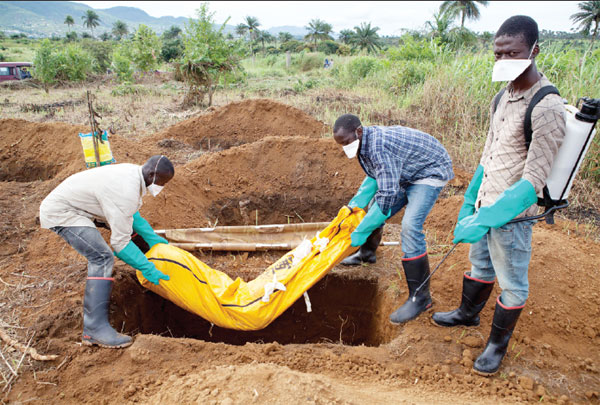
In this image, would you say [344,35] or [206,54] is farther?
[344,35]

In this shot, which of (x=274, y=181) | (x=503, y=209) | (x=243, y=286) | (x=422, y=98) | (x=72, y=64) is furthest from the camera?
(x=72, y=64)

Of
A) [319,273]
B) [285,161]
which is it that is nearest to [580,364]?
[319,273]

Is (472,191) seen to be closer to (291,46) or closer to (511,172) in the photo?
(511,172)

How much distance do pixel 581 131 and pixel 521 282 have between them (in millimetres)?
886

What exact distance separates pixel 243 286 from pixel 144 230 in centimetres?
94

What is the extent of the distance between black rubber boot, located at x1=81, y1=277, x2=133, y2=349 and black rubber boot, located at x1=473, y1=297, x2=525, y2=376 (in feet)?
7.76

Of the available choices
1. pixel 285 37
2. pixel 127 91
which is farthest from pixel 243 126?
pixel 285 37

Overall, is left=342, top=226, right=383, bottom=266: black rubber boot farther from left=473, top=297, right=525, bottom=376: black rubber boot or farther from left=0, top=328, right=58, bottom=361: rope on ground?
left=0, top=328, right=58, bottom=361: rope on ground

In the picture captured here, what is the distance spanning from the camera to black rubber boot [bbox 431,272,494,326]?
2477mm

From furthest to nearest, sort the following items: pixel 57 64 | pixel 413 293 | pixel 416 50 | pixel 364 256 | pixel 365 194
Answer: pixel 57 64 < pixel 416 50 < pixel 364 256 < pixel 365 194 < pixel 413 293

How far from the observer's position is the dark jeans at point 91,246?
2547mm

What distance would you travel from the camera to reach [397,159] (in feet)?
8.52

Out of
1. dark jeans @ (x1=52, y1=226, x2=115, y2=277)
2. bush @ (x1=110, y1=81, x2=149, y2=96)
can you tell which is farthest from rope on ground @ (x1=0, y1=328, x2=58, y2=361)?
bush @ (x1=110, y1=81, x2=149, y2=96)

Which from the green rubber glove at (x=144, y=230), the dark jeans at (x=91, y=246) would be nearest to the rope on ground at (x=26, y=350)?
the dark jeans at (x=91, y=246)
